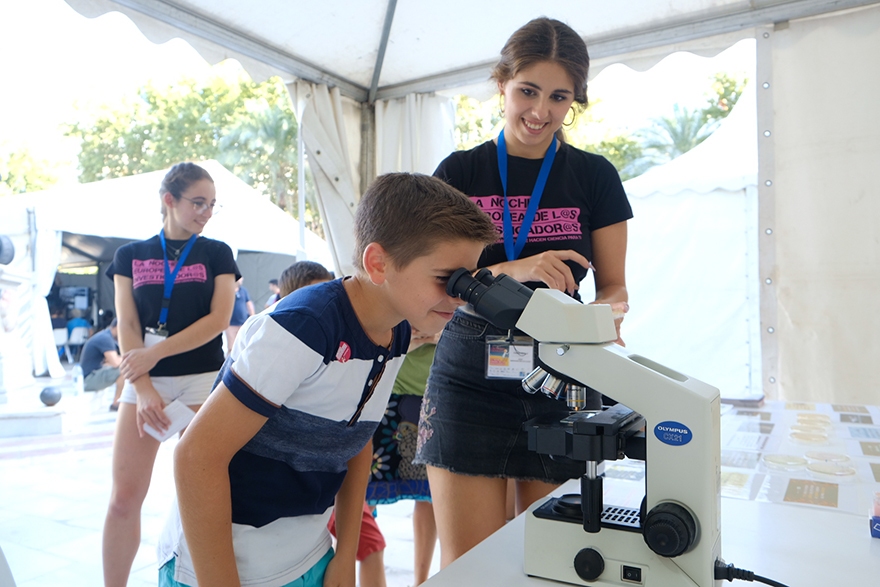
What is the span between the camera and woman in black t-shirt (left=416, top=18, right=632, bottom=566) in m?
1.13

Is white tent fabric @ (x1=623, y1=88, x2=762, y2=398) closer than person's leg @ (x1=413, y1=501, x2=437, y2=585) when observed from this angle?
No

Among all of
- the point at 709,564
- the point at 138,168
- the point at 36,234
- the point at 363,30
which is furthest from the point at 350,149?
the point at 138,168

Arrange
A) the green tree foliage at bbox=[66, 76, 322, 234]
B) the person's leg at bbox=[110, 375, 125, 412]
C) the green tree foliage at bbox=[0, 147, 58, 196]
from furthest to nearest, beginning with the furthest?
the green tree foliage at bbox=[66, 76, 322, 234]
the green tree foliage at bbox=[0, 147, 58, 196]
the person's leg at bbox=[110, 375, 125, 412]

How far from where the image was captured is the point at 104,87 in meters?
15.6

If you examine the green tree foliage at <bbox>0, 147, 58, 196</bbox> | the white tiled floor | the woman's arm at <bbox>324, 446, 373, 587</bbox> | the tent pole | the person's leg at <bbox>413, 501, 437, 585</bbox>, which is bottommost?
the white tiled floor

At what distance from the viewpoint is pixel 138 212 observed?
8.14m

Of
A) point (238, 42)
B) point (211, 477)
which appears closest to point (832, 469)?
point (211, 477)

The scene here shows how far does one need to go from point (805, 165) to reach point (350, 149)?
238 centimetres

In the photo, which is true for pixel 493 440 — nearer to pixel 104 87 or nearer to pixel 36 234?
pixel 36 234

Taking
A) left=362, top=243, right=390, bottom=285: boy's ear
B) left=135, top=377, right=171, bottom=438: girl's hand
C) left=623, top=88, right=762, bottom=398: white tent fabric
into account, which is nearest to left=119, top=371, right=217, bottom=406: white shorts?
left=135, top=377, right=171, bottom=438: girl's hand

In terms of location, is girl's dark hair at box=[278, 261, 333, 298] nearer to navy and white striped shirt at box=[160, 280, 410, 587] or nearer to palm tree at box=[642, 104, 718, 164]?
navy and white striped shirt at box=[160, 280, 410, 587]

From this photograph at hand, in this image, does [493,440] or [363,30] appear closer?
[493,440]

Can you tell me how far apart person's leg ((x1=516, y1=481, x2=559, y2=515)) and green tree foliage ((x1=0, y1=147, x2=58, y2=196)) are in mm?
15345

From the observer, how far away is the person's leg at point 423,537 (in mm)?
2217
